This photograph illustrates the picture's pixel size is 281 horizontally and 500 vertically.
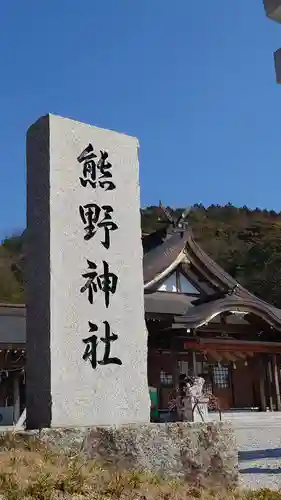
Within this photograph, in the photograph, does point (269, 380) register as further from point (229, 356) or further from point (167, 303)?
point (167, 303)

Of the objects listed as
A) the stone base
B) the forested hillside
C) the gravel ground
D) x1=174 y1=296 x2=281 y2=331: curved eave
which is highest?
the forested hillside

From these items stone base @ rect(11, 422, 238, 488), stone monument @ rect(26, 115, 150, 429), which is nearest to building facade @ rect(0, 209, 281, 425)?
stone base @ rect(11, 422, 238, 488)

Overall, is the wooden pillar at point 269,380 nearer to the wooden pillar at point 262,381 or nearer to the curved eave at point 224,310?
the wooden pillar at point 262,381

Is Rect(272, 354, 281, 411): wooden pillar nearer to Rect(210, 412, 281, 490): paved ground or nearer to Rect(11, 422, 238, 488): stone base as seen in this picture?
Rect(210, 412, 281, 490): paved ground

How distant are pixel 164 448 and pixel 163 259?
1653cm

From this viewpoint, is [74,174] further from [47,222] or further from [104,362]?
[104,362]

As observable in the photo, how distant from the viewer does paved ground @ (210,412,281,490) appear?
7.30 m

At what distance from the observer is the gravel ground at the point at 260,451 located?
23.8 feet

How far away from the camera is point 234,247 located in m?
50.6

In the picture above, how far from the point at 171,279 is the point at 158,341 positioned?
3.41m

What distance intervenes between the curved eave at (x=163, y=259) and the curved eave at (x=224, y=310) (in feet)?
7.51

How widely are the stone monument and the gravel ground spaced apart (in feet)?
7.10

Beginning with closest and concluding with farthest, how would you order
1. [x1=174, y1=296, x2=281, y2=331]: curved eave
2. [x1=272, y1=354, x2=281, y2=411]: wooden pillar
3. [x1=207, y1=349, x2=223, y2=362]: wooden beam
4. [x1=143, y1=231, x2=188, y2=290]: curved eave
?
[x1=174, y1=296, x2=281, y2=331]: curved eave, [x1=207, y1=349, x2=223, y2=362]: wooden beam, [x1=272, y1=354, x2=281, y2=411]: wooden pillar, [x1=143, y1=231, x2=188, y2=290]: curved eave

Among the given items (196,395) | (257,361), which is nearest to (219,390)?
(257,361)
